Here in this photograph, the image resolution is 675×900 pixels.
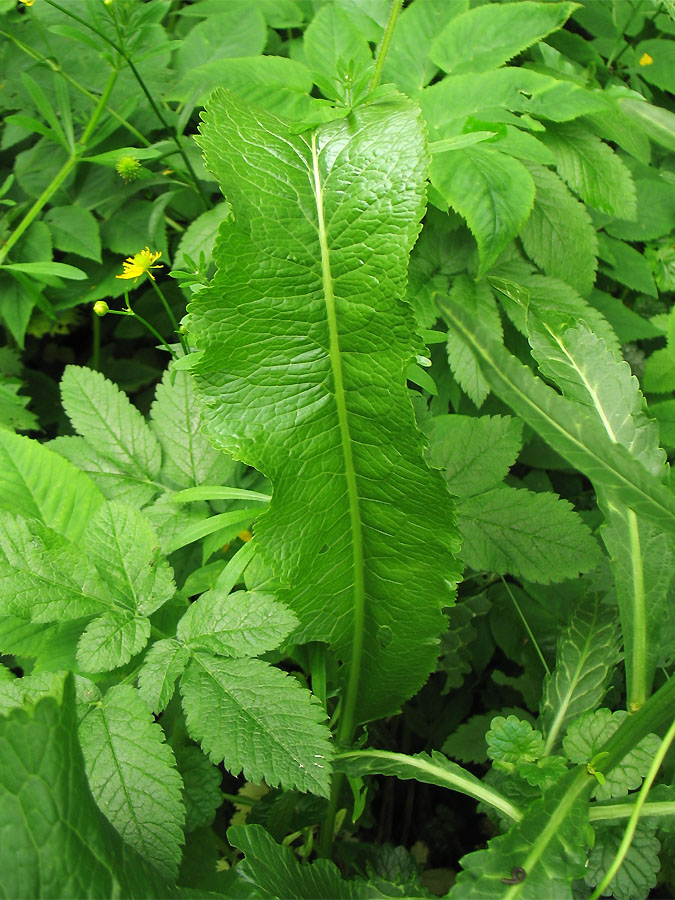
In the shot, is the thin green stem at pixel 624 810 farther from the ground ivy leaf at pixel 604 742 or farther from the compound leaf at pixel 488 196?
the compound leaf at pixel 488 196

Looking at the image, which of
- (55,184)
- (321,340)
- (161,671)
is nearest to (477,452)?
(321,340)

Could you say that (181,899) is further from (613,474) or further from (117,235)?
(117,235)

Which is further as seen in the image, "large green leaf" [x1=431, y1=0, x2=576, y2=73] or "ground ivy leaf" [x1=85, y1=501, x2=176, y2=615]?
"large green leaf" [x1=431, y1=0, x2=576, y2=73]

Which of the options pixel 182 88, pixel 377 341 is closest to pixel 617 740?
pixel 377 341

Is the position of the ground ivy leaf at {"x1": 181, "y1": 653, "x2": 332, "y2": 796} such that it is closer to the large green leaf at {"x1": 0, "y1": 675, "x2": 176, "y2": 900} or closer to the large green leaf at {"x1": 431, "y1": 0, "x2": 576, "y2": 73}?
the large green leaf at {"x1": 0, "y1": 675, "x2": 176, "y2": 900}

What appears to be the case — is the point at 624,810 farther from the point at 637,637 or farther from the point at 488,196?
the point at 488,196

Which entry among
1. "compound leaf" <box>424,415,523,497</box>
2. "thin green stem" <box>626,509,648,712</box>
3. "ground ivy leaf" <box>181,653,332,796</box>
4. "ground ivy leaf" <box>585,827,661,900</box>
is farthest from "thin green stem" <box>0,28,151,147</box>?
"ground ivy leaf" <box>585,827,661,900</box>
